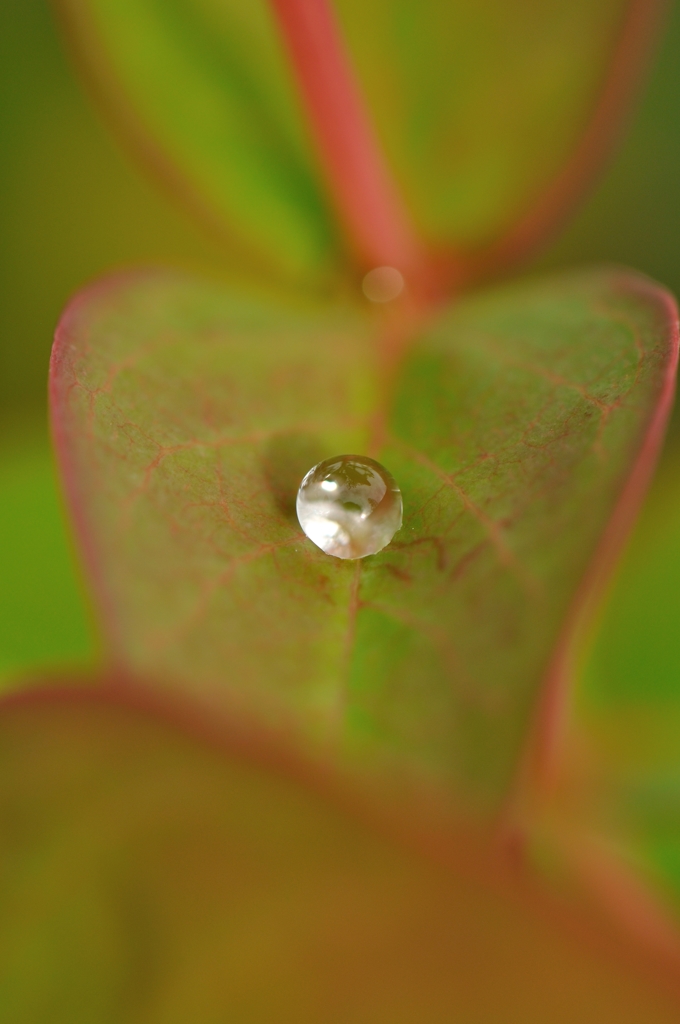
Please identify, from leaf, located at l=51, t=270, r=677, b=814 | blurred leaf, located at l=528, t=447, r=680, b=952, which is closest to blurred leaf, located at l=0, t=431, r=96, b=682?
leaf, located at l=51, t=270, r=677, b=814

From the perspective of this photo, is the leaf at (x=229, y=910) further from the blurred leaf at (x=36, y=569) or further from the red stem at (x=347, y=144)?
the red stem at (x=347, y=144)

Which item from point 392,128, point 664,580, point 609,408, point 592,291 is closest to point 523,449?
point 609,408

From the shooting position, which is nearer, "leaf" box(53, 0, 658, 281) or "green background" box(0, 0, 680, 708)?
"leaf" box(53, 0, 658, 281)

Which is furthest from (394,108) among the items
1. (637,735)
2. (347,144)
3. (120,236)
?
(637,735)

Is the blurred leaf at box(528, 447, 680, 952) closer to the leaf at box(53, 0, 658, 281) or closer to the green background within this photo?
the green background

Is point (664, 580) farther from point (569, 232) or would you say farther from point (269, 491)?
point (269, 491)

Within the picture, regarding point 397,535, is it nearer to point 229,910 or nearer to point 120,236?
point 229,910

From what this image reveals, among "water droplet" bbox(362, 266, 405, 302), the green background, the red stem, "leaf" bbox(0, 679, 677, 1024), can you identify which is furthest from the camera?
the green background
